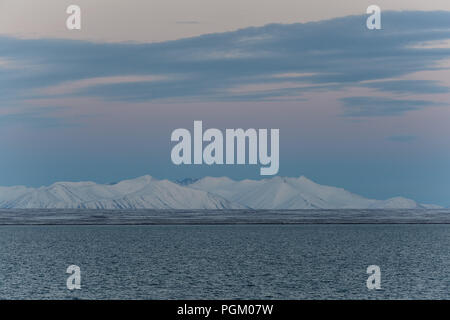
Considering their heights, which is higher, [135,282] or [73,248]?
[135,282]

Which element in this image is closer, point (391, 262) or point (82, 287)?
point (82, 287)

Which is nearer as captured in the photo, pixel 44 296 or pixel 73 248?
pixel 44 296

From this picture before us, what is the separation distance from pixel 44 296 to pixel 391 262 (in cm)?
4528

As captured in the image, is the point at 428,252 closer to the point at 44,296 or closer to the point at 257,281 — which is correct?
the point at 257,281

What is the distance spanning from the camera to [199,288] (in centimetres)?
5966

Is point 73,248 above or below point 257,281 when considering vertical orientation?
below

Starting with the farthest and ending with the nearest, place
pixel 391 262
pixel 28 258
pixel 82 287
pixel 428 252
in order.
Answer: pixel 428 252, pixel 28 258, pixel 391 262, pixel 82 287
